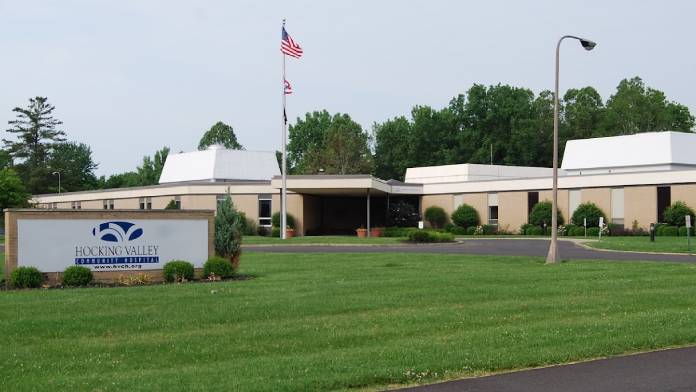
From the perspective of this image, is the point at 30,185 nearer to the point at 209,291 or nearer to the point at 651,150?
the point at 651,150

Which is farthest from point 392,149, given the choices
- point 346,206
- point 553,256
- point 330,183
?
point 553,256

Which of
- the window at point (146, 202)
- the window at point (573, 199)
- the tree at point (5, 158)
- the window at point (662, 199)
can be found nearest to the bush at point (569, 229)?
the window at point (573, 199)

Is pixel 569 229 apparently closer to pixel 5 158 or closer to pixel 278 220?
pixel 278 220

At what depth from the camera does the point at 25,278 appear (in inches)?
732

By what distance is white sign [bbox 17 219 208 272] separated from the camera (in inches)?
761

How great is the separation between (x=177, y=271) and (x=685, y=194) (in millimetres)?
39683

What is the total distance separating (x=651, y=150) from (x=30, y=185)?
260 ft

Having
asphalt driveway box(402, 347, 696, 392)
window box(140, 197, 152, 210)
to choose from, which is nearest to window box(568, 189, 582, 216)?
window box(140, 197, 152, 210)

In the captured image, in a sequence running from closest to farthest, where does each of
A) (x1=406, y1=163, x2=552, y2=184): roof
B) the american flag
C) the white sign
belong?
1. the white sign
2. the american flag
3. (x1=406, y1=163, x2=552, y2=184): roof

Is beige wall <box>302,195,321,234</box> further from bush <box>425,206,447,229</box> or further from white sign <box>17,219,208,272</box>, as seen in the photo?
white sign <box>17,219,208,272</box>

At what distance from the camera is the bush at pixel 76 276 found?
1906cm

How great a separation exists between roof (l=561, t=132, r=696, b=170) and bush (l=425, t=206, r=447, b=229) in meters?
A: 12.4

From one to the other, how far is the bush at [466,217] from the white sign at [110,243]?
139 ft

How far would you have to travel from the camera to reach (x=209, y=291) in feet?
56.6
